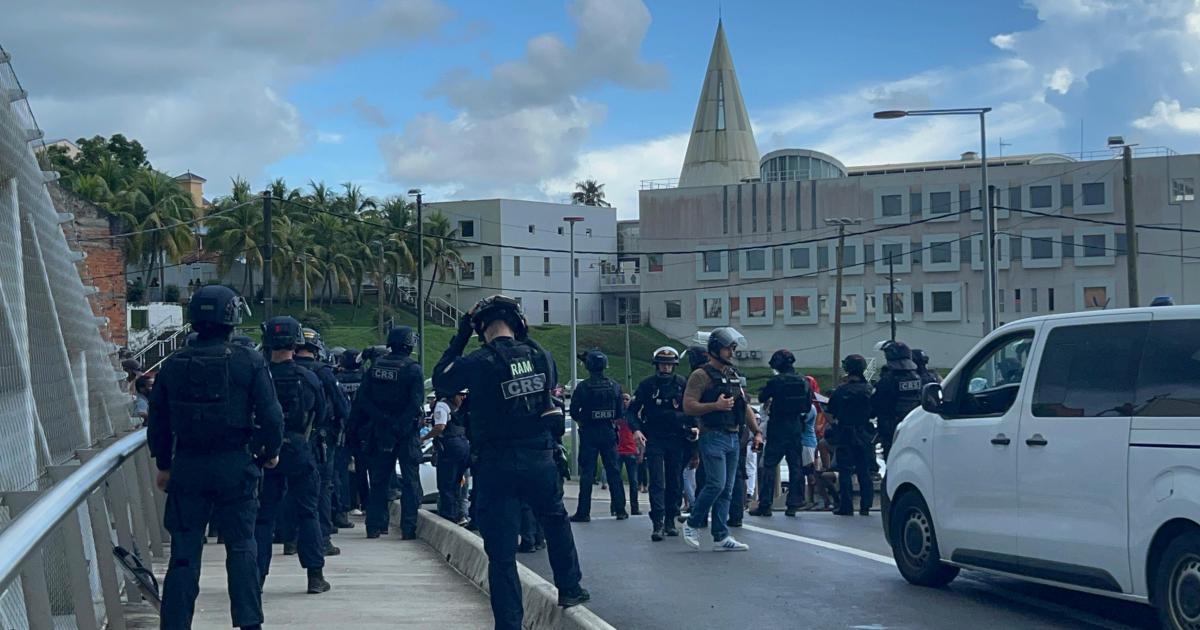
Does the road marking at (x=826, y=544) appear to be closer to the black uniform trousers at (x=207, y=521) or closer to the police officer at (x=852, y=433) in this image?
the police officer at (x=852, y=433)

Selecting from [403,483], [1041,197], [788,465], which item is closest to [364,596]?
[403,483]

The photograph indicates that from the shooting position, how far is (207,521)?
22.0ft

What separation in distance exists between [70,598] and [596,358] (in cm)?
858

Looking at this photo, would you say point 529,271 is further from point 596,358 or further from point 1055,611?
point 1055,611

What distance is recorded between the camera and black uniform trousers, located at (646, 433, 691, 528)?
1345 centimetres

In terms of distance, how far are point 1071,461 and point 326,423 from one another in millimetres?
6659

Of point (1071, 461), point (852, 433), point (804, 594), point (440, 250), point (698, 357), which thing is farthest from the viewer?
point (440, 250)

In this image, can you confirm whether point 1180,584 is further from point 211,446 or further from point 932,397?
point 211,446

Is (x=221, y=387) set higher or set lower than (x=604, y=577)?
higher

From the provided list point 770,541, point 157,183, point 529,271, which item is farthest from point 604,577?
point 529,271

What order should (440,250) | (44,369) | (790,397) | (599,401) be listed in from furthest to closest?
1. (440,250)
2. (790,397)
3. (599,401)
4. (44,369)

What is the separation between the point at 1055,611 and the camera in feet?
28.2

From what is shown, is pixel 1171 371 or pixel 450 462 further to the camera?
pixel 450 462

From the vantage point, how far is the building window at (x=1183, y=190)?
65625 millimetres
